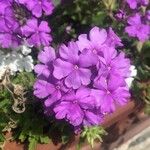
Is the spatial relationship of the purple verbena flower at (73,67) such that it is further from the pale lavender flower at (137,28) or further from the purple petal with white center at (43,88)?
the pale lavender flower at (137,28)

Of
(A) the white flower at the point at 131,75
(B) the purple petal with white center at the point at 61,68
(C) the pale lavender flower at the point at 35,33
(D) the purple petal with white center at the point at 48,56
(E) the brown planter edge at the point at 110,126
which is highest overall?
(B) the purple petal with white center at the point at 61,68

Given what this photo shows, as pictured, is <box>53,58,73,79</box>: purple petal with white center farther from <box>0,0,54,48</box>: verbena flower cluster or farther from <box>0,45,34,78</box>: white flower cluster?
<box>0,45,34,78</box>: white flower cluster

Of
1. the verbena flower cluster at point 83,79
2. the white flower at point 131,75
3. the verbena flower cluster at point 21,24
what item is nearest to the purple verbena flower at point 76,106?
the verbena flower cluster at point 83,79

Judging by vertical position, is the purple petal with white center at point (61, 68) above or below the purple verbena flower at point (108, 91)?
above

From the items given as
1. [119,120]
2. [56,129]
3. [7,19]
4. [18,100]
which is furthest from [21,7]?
[119,120]

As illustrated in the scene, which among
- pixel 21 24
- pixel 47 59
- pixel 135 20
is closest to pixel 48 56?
pixel 47 59

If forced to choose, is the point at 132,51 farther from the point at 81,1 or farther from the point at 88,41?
the point at 88,41

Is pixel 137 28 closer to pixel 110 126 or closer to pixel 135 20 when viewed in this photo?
pixel 135 20

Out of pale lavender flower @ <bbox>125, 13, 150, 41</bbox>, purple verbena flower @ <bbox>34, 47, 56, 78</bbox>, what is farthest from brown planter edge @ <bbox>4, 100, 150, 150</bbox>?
purple verbena flower @ <bbox>34, 47, 56, 78</bbox>
